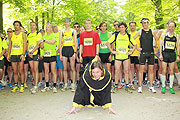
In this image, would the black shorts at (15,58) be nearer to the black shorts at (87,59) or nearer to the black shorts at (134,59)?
the black shorts at (87,59)

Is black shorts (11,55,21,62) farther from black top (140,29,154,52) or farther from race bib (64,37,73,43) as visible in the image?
black top (140,29,154,52)

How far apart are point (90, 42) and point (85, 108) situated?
2313mm

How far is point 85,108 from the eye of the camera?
4766 millimetres

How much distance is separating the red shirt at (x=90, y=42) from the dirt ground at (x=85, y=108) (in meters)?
1.44

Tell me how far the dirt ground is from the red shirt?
1.44m

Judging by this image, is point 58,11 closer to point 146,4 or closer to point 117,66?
point 146,4

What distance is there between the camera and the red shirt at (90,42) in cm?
625

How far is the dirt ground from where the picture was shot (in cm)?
414

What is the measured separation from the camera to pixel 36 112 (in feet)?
14.4

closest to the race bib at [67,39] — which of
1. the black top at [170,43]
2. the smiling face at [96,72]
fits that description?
the smiling face at [96,72]

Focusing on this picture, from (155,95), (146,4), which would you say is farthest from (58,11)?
(155,95)

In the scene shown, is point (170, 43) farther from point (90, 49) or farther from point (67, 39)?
point (67, 39)

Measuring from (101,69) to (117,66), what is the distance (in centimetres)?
216

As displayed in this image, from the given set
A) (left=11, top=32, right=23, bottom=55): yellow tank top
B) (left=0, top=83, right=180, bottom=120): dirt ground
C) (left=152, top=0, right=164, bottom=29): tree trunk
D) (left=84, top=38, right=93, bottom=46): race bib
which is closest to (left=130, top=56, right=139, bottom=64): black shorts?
(left=0, top=83, right=180, bottom=120): dirt ground
